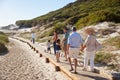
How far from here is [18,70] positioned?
15820 mm

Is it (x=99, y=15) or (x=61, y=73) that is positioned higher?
(x=99, y=15)

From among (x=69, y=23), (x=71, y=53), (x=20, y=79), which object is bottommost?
(x=20, y=79)

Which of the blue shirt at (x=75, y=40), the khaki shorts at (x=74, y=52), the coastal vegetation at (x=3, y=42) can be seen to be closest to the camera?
the blue shirt at (x=75, y=40)

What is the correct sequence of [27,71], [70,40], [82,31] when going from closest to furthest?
[70,40]
[27,71]
[82,31]

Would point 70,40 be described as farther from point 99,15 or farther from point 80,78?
point 99,15

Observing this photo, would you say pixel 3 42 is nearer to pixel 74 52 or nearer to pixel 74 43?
pixel 74 52

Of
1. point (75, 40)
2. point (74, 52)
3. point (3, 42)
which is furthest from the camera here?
point (3, 42)

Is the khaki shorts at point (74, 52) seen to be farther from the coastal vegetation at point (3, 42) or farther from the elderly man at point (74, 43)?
the coastal vegetation at point (3, 42)

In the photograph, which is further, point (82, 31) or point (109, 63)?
point (82, 31)

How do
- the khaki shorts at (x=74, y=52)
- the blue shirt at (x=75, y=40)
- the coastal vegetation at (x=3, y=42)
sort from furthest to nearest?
1. the coastal vegetation at (x=3, y=42)
2. the khaki shorts at (x=74, y=52)
3. the blue shirt at (x=75, y=40)

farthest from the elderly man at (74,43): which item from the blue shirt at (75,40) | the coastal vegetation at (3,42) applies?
the coastal vegetation at (3,42)

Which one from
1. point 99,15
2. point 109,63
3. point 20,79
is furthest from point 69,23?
point 20,79

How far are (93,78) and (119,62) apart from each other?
194 inches

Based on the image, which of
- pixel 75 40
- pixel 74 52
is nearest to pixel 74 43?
pixel 75 40
